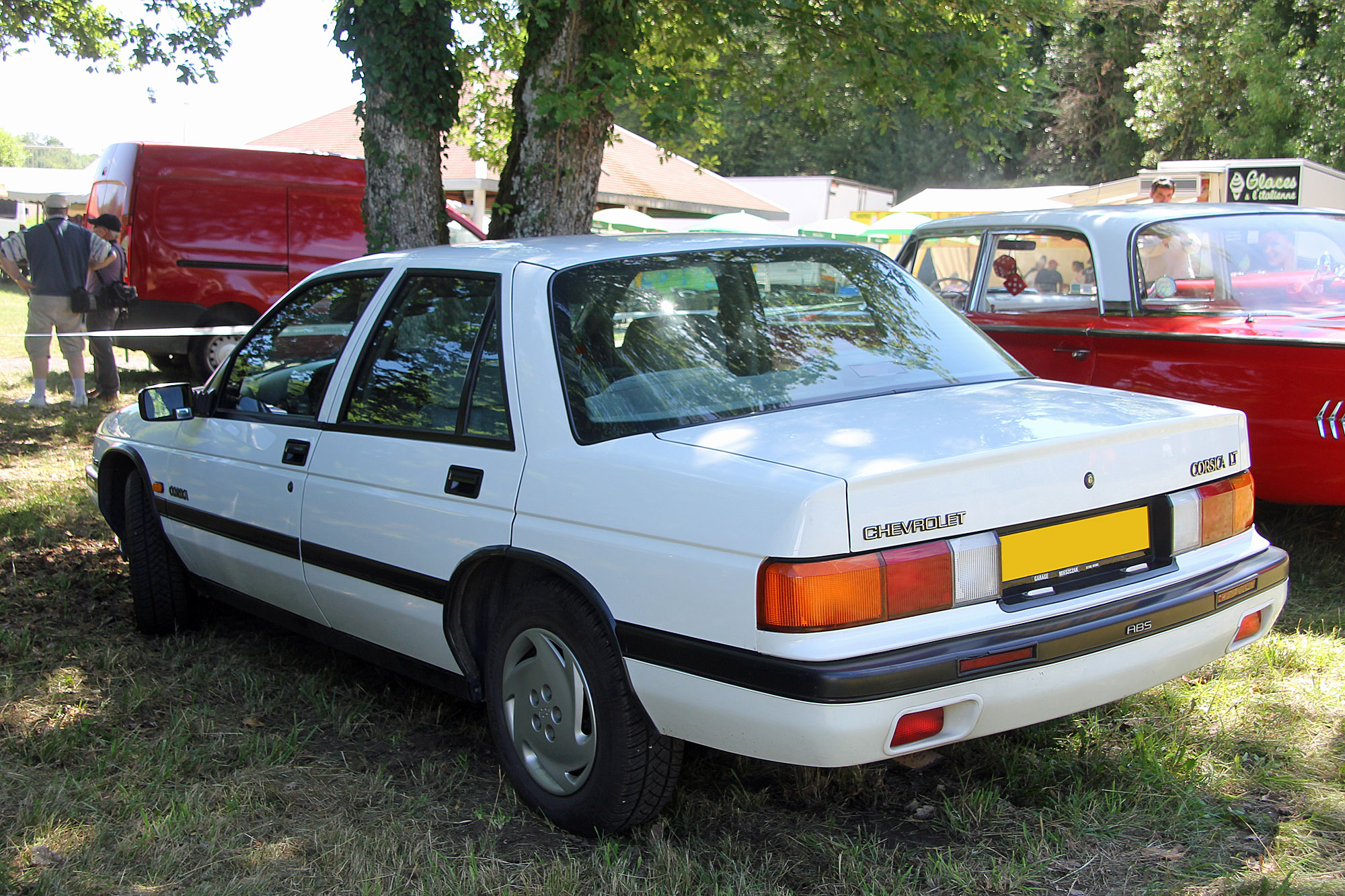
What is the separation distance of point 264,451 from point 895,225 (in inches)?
907

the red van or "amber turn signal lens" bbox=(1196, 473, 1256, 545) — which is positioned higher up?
the red van

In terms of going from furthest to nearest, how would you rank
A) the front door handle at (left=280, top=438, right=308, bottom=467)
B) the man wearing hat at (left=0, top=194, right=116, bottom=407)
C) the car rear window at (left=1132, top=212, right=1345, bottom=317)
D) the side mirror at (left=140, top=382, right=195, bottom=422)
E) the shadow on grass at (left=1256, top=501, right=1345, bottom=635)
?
the man wearing hat at (left=0, top=194, right=116, bottom=407), the car rear window at (left=1132, top=212, right=1345, bottom=317), the shadow on grass at (left=1256, top=501, right=1345, bottom=635), the side mirror at (left=140, top=382, right=195, bottom=422), the front door handle at (left=280, top=438, right=308, bottom=467)

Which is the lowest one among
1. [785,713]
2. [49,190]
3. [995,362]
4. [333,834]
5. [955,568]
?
[333,834]

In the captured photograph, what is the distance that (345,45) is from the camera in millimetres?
6270

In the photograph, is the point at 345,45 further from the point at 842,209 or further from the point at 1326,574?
the point at 842,209

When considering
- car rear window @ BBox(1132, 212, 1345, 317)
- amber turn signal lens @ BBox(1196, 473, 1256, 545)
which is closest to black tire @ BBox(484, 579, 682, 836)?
amber turn signal lens @ BBox(1196, 473, 1256, 545)

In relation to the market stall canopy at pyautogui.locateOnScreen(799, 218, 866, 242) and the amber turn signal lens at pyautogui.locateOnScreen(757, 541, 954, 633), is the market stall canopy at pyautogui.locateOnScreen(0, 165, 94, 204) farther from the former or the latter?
the amber turn signal lens at pyautogui.locateOnScreen(757, 541, 954, 633)

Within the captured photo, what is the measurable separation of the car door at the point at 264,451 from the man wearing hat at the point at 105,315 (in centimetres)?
679

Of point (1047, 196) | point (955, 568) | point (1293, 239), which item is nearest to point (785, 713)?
point (955, 568)

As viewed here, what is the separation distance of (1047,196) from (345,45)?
2234cm

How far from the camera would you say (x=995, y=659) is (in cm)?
238

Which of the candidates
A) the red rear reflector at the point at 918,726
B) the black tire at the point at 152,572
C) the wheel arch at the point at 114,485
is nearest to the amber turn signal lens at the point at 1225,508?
the red rear reflector at the point at 918,726

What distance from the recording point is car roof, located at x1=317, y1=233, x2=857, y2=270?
3.28 m

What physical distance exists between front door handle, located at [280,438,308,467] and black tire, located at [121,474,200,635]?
112 centimetres
